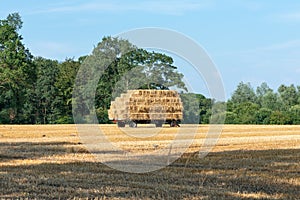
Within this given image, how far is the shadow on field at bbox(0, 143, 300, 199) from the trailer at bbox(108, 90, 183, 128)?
2120 cm

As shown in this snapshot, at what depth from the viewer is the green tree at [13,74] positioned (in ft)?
194

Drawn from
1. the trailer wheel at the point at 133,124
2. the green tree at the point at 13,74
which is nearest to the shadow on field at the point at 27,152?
the trailer wheel at the point at 133,124

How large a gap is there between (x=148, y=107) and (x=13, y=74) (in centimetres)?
2595

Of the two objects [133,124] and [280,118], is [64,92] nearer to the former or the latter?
[280,118]

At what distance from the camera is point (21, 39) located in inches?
2459

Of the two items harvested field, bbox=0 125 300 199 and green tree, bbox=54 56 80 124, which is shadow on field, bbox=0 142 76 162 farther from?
green tree, bbox=54 56 80 124

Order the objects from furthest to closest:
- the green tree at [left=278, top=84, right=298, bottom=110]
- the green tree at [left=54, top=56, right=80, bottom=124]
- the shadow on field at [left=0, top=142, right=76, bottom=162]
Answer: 1. the green tree at [left=278, top=84, right=298, bottom=110]
2. the green tree at [left=54, top=56, right=80, bottom=124]
3. the shadow on field at [left=0, top=142, right=76, bottom=162]

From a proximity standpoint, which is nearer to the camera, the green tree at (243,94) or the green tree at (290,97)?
the green tree at (290,97)

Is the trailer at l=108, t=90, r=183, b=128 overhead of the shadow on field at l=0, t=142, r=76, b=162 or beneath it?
overhead

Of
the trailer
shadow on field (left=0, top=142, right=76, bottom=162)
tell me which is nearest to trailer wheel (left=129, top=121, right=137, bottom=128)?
the trailer

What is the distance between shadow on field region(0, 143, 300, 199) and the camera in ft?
29.8

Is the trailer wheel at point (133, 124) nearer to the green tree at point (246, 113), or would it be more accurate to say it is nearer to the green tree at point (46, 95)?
the green tree at point (246, 113)

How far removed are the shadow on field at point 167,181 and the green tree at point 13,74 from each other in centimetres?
4675

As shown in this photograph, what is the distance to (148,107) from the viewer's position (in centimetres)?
3684
